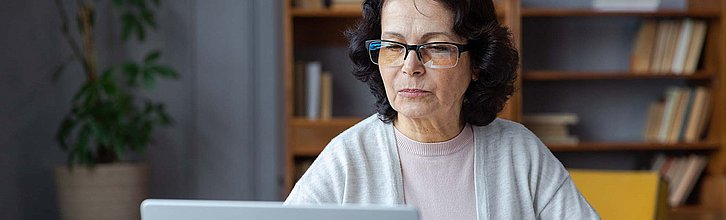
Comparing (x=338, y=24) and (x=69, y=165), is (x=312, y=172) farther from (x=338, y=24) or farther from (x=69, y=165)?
(x=338, y=24)

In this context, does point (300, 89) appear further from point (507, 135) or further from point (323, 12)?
point (507, 135)

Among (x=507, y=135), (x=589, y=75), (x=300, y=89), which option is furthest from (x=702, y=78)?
(x=507, y=135)

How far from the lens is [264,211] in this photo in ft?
4.27

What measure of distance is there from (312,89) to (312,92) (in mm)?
13

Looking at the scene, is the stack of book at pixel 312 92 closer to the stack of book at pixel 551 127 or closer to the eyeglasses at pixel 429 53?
the stack of book at pixel 551 127

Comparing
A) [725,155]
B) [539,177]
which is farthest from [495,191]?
[725,155]

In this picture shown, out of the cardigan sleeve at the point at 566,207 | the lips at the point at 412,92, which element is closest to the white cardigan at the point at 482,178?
the cardigan sleeve at the point at 566,207

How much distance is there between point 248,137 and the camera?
16.7 ft

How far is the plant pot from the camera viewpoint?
448cm

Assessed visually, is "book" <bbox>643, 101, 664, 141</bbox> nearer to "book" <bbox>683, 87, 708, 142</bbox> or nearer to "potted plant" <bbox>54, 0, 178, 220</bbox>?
"book" <bbox>683, 87, 708, 142</bbox>

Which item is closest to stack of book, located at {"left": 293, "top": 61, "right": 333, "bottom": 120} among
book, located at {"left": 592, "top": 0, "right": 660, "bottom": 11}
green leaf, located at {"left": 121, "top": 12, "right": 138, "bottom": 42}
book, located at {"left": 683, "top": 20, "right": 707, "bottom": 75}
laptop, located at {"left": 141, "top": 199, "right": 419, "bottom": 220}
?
green leaf, located at {"left": 121, "top": 12, "right": 138, "bottom": 42}

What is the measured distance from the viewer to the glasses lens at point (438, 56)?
1649 millimetres

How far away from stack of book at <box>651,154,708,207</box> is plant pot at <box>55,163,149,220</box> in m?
2.29

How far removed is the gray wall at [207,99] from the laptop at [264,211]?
3574mm
